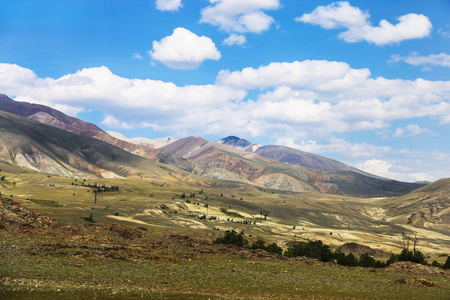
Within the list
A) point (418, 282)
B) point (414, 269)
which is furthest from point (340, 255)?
point (418, 282)

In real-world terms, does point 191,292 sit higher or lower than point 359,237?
higher

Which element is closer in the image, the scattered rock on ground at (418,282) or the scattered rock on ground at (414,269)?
the scattered rock on ground at (418,282)

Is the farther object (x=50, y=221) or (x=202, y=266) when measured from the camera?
(x=50, y=221)

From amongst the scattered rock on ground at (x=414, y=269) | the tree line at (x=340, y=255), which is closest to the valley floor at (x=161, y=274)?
the scattered rock on ground at (x=414, y=269)

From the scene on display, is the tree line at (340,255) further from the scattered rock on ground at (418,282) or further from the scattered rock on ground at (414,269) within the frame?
the scattered rock on ground at (418,282)

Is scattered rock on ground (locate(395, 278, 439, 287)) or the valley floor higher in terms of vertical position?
scattered rock on ground (locate(395, 278, 439, 287))

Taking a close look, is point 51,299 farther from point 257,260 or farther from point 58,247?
point 257,260

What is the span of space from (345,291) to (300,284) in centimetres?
404

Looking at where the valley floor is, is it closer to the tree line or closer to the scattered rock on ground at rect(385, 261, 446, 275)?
the scattered rock on ground at rect(385, 261, 446, 275)

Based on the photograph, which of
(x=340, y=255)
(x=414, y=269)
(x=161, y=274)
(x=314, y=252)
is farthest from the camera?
(x=340, y=255)

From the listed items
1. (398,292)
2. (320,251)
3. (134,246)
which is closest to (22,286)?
(134,246)

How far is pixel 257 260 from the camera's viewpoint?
163 feet

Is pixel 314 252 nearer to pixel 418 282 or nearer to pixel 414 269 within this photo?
pixel 414 269

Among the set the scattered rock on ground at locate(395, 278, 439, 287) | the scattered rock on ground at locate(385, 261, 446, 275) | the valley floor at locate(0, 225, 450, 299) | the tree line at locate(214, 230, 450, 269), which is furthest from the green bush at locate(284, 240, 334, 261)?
the scattered rock on ground at locate(395, 278, 439, 287)
